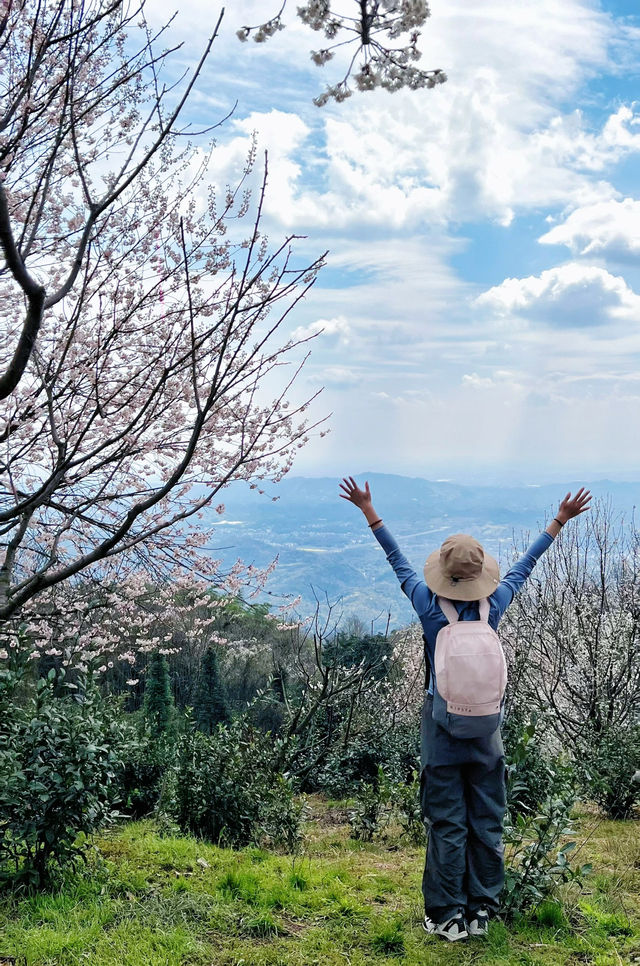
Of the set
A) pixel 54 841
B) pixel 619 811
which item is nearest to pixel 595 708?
pixel 619 811

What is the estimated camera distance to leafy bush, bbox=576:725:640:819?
6.09 metres

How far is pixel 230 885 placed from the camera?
373 centimetres

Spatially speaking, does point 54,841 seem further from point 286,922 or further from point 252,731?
point 252,731

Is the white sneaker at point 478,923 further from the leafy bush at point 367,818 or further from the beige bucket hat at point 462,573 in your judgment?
the leafy bush at point 367,818

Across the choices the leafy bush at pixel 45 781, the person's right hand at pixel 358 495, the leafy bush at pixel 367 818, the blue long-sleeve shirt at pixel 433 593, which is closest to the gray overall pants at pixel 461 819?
the blue long-sleeve shirt at pixel 433 593

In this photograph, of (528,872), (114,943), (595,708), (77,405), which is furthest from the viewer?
(595,708)

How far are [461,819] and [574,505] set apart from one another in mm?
1640

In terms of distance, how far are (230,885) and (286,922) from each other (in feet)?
1.52

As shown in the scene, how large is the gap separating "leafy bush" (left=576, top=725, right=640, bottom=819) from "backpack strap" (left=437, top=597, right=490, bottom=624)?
12.4 feet

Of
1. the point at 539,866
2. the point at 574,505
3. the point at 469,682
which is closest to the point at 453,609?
the point at 469,682

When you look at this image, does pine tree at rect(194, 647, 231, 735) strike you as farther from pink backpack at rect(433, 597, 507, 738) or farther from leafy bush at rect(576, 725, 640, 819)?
pink backpack at rect(433, 597, 507, 738)

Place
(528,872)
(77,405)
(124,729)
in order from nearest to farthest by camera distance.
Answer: (528,872) → (77,405) → (124,729)

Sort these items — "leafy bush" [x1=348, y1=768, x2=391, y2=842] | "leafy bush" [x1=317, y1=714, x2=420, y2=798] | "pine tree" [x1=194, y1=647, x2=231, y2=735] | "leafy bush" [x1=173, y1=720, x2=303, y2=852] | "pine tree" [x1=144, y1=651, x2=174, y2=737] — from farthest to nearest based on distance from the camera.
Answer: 1. "pine tree" [x1=194, y1=647, x2=231, y2=735]
2. "pine tree" [x1=144, y1=651, x2=174, y2=737]
3. "leafy bush" [x1=317, y1=714, x2=420, y2=798]
4. "leafy bush" [x1=348, y1=768, x2=391, y2=842]
5. "leafy bush" [x1=173, y1=720, x2=303, y2=852]

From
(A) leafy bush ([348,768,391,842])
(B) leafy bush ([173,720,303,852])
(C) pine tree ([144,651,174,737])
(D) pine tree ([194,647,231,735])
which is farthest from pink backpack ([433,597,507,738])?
(D) pine tree ([194,647,231,735])
